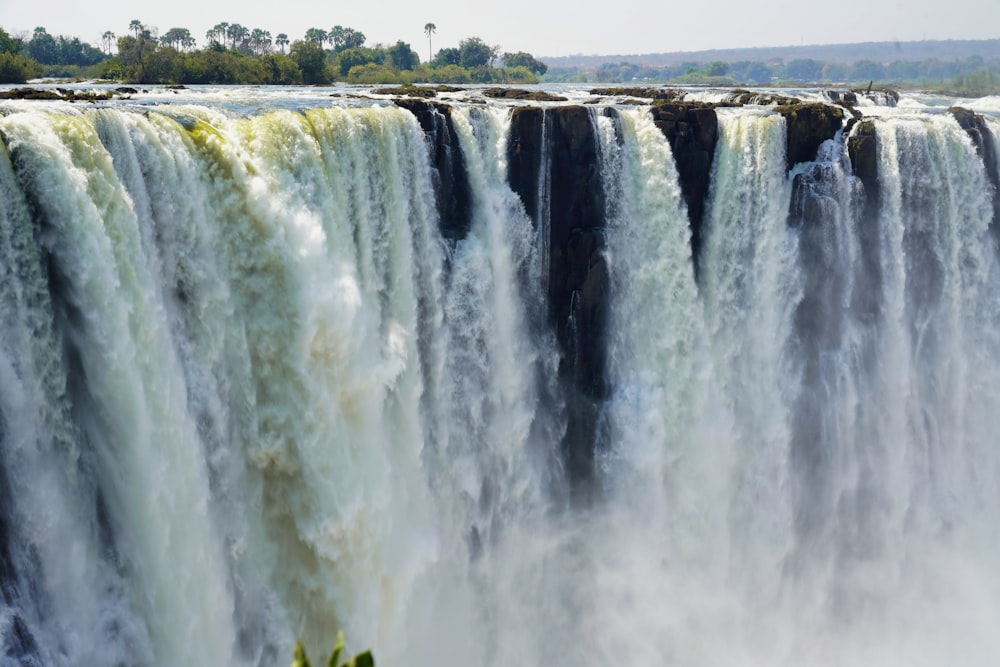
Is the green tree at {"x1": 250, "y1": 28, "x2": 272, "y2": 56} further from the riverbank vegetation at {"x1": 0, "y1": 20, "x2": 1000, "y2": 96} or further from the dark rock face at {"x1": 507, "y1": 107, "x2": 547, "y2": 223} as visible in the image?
the dark rock face at {"x1": 507, "y1": 107, "x2": 547, "y2": 223}

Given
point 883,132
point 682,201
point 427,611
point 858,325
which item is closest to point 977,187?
point 883,132

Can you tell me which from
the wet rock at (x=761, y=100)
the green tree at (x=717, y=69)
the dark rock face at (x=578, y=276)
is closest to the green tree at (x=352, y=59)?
the wet rock at (x=761, y=100)

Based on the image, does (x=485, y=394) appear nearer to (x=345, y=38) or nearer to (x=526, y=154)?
(x=526, y=154)

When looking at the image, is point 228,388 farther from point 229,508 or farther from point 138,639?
point 138,639

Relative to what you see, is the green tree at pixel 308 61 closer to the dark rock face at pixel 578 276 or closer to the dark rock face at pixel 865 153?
the dark rock face at pixel 578 276

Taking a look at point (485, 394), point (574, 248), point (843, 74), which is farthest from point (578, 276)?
point (843, 74)

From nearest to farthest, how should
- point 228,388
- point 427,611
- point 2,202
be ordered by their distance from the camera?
point 2,202
point 228,388
point 427,611
